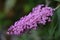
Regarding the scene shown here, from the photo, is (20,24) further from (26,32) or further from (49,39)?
(49,39)

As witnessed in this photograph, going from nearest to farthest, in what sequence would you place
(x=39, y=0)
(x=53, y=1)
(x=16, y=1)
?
1. (x=53, y=1)
2. (x=39, y=0)
3. (x=16, y=1)

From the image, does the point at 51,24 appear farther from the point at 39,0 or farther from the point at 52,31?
the point at 39,0

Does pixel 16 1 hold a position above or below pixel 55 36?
above

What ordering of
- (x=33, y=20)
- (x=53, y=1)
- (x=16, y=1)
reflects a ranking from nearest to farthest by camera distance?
(x=33, y=20) → (x=53, y=1) → (x=16, y=1)

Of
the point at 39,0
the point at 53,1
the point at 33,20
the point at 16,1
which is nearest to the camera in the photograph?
the point at 33,20

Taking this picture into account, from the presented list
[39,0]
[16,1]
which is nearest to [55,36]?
[39,0]

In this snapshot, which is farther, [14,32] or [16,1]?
[16,1]

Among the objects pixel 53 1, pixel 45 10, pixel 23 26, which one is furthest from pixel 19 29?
pixel 53 1

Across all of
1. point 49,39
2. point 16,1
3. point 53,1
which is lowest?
point 49,39

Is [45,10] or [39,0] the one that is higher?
[39,0]
